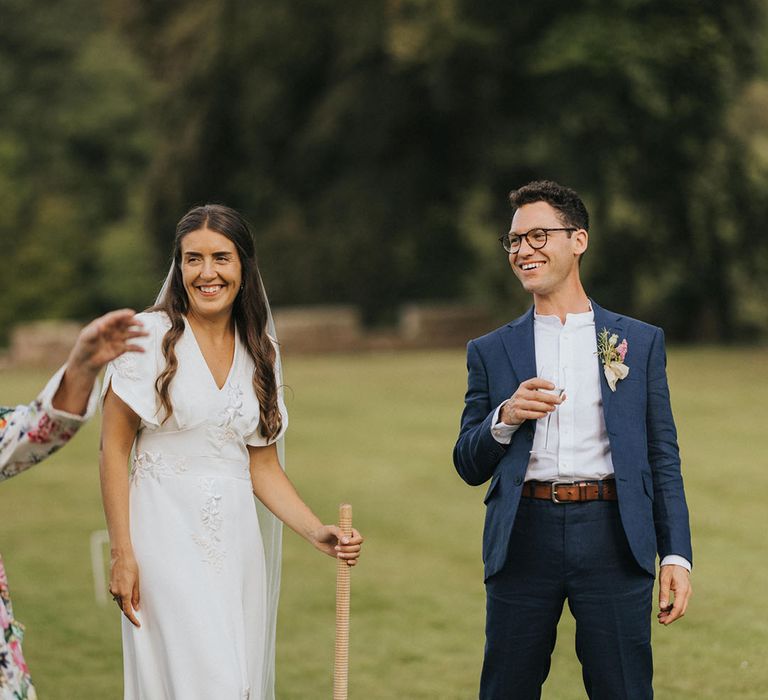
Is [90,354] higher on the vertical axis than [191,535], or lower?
higher

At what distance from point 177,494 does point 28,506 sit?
9.80 meters

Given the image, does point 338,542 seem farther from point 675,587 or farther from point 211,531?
point 675,587

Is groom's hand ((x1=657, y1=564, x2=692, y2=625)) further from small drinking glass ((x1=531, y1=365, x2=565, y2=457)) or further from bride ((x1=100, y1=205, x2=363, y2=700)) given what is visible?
bride ((x1=100, y1=205, x2=363, y2=700))

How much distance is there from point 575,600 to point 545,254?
106 centimetres

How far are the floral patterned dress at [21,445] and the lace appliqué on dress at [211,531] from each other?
0.91 metres

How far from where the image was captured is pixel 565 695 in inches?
278

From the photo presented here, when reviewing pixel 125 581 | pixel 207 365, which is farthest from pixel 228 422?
pixel 125 581

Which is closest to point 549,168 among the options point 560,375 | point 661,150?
point 661,150

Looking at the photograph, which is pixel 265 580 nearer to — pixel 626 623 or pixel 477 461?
pixel 477 461

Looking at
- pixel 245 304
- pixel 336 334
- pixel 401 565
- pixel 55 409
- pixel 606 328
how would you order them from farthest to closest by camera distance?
pixel 336 334 → pixel 401 565 → pixel 245 304 → pixel 606 328 → pixel 55 409

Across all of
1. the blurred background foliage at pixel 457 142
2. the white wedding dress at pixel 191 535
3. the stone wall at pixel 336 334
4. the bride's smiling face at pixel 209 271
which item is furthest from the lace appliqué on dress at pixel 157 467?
the stone wall at pixel 336 334

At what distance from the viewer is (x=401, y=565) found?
10508 millimetres

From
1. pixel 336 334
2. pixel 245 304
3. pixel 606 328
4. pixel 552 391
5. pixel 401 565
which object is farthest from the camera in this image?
pixel 336 334

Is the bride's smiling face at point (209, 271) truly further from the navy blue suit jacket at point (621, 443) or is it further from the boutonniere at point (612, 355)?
the boutonniere at point (612, 355)
